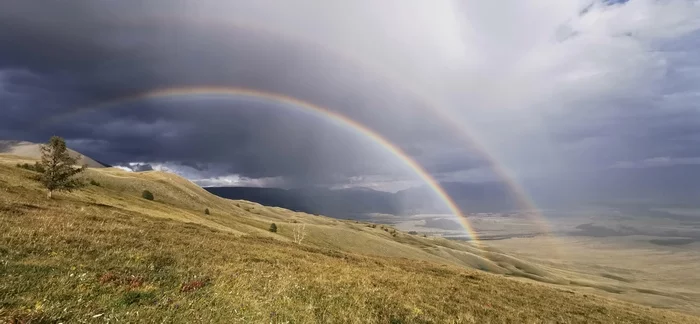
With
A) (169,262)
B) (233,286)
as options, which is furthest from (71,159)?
(233,286)

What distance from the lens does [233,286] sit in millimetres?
12930

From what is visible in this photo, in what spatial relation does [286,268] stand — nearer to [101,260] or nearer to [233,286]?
[233,286]

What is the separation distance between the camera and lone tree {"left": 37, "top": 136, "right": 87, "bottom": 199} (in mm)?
46625

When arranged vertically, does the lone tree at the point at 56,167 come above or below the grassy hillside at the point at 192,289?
above

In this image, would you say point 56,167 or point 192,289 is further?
point 56,167

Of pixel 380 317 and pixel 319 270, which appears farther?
pixel 319 270

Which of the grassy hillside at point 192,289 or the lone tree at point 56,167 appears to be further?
the lone tree at point 56,167

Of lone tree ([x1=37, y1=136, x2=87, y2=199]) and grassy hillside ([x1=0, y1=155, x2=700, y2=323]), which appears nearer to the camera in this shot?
grassy hillside ([x1=0, y1=155, x2=700, y2=323])

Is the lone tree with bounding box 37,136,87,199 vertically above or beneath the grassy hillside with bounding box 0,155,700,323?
above

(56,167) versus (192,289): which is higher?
(56,167)

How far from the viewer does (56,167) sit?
1866 inches

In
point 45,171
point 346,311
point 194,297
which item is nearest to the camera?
point 194,297

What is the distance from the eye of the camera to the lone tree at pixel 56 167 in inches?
1836

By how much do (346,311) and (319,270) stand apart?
8.74m
